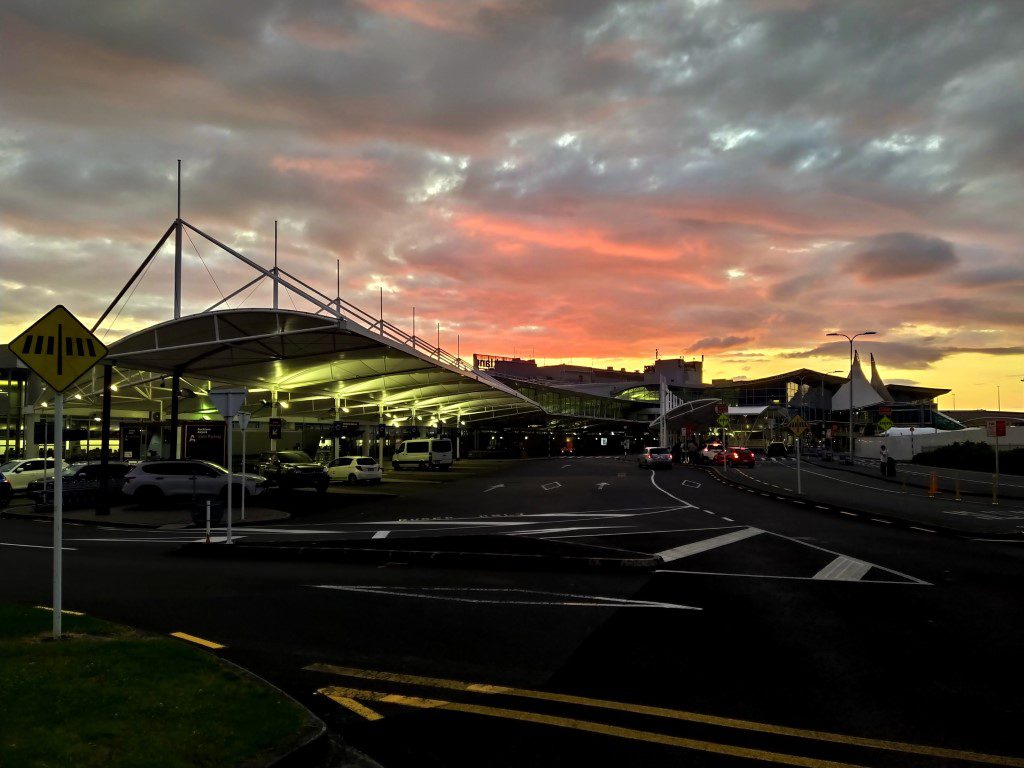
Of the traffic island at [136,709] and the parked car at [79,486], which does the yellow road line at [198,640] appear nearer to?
the traffic island at [136,709]

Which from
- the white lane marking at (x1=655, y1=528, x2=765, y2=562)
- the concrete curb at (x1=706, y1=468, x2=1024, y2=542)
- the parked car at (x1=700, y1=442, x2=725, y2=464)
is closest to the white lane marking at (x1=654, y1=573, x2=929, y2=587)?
the white lane marking at (x1=655, y1=528, x2=765, y2=562)

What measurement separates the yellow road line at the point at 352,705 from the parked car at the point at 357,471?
3259 centimetres

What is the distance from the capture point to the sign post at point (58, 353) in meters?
7.22

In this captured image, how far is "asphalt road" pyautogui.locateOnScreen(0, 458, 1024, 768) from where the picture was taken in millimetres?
4914

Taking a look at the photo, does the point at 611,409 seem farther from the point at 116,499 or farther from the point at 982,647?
the point at 982,647

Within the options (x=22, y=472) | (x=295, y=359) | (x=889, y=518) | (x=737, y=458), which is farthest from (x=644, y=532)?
(x=737, y=458)

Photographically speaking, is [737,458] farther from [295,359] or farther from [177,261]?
[177,261]

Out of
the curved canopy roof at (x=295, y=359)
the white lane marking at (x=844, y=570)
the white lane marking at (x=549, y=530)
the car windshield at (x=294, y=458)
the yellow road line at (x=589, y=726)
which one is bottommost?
the white lane marking at (x=549, y=530)

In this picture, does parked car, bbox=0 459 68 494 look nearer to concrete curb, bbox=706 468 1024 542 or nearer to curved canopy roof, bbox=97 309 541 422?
curved canopy roof, bbox=97 309 541 422

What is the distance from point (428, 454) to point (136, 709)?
5077 cm

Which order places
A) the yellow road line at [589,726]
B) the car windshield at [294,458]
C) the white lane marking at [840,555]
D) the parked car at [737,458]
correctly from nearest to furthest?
1. the yellow road line at [589,726]
2. the white lane marking at [840,555]
3. the car windshield at [294,458]
4. the parked car at [737,458]

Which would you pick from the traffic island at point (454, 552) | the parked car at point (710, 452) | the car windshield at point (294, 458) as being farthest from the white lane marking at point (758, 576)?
the parked car at point (710, 452)

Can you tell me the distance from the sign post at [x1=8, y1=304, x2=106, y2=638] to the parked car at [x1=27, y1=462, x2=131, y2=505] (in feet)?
56.4

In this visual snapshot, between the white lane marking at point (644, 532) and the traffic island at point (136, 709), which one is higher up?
the traffic island at point (136, 709)
